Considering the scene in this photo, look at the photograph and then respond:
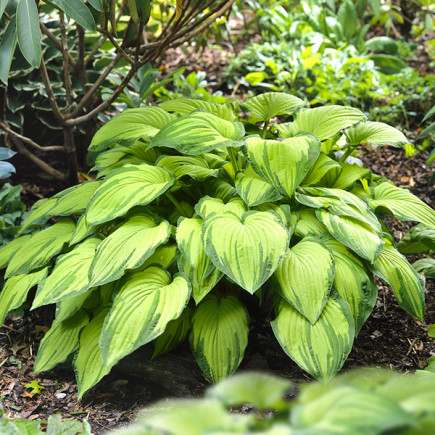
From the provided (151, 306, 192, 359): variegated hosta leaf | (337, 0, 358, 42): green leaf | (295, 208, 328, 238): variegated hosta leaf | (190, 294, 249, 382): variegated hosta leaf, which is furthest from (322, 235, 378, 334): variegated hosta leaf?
(337, 0, 358, 42): green leaf

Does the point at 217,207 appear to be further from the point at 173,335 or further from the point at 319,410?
the point at 319,410

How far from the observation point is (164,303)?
1.73m

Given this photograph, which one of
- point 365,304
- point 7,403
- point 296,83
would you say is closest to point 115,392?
point 7,403

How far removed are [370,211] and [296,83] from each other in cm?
217

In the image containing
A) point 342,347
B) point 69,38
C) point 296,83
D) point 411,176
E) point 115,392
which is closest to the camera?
point 342,347

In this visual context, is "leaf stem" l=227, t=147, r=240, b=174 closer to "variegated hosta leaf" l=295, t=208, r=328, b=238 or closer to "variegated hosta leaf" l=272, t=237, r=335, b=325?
"variegated hosta leaf" l=295, t=208, r=328, b=238

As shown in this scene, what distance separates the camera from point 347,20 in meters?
4.46

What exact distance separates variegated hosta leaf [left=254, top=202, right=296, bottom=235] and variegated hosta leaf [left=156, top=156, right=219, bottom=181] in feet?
0.97

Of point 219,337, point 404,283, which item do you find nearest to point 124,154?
point 219,337

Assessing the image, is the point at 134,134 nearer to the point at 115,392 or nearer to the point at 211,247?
the point at 211,247

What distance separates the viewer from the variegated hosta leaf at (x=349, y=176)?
2328 mm

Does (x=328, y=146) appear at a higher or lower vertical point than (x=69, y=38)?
lower

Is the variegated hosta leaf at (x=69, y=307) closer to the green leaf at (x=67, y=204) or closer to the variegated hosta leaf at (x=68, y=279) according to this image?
the variegated hosta leaf at (x=68, y=279)

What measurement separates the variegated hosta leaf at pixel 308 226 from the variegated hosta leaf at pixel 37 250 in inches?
41.2
